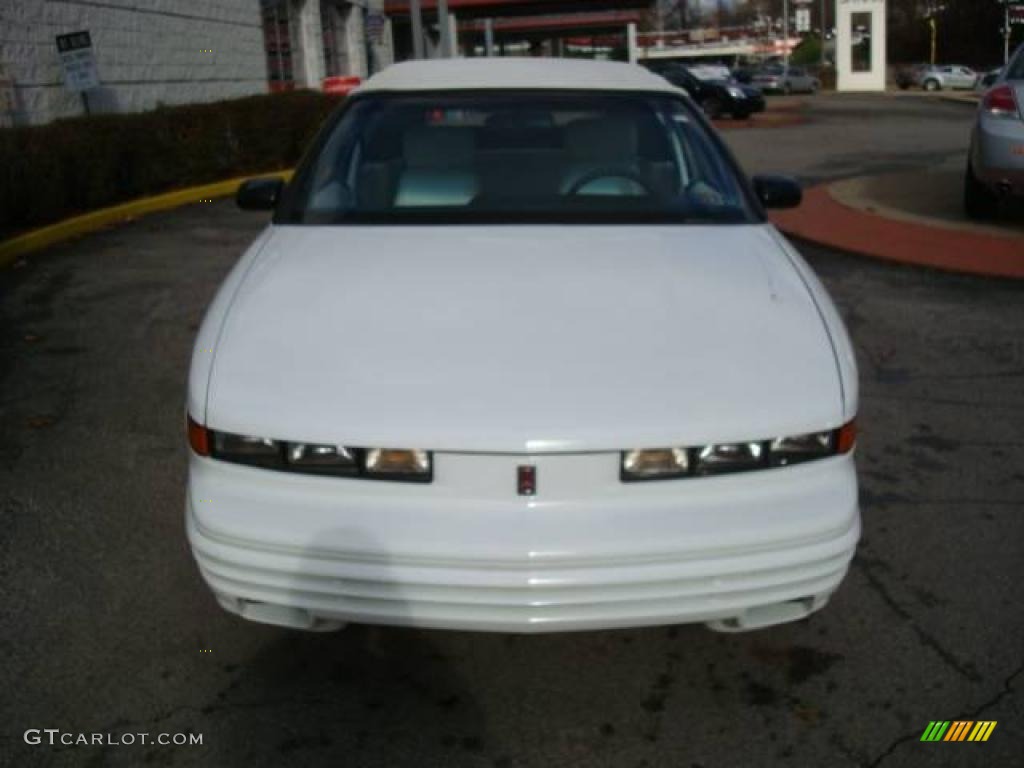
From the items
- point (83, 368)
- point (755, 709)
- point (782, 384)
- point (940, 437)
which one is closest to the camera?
point (782, 384)

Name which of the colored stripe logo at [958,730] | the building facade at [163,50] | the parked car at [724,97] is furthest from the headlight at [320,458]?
the parked car at [724,97]

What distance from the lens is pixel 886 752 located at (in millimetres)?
2676

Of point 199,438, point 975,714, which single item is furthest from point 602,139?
point 975,714

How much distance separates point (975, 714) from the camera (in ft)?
9.23

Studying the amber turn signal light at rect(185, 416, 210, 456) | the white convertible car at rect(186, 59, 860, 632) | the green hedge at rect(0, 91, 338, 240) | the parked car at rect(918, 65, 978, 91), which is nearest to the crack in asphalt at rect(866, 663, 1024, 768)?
the white convertible car at rect(186, 59, 860, 632)

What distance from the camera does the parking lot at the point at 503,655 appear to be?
271cm

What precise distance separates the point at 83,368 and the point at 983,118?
22.7 ft

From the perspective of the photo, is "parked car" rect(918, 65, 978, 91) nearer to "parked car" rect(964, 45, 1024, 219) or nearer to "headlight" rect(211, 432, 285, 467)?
"parked car" rect(964, 45, 1024, 219)

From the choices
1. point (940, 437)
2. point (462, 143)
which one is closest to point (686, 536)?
point (462, 143)

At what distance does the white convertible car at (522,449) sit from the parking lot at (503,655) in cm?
33

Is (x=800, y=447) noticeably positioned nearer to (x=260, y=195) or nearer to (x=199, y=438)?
(x=199, y=438)

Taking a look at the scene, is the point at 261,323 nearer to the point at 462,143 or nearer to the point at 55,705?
the point at 55,705

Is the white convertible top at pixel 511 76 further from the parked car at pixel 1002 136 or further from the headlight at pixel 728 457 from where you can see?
the parked car at pixel 1002 136

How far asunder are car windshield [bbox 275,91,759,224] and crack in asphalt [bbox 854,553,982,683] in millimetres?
1206
